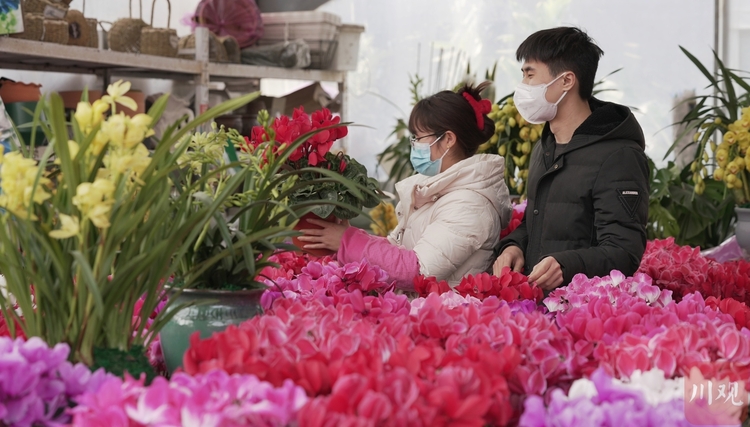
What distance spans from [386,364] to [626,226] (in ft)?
3.40

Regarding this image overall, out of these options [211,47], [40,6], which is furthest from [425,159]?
[211,47]

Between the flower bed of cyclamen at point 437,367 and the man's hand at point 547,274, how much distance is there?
298 mm

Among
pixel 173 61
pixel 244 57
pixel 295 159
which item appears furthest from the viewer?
pixel 244 57

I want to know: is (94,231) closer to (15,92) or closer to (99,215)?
(99,215)

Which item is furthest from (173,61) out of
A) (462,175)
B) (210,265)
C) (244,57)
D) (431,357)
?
(431,357)

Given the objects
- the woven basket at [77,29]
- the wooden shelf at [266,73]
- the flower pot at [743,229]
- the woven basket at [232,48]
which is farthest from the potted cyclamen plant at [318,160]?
the woven basket at [232,48]

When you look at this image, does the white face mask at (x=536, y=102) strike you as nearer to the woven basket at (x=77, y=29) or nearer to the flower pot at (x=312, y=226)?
the flower pot at (x=312, y=226)

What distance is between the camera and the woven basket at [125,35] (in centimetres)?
372

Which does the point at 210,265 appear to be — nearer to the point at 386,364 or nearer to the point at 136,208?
the point at 136,208

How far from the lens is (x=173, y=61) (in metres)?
3.96

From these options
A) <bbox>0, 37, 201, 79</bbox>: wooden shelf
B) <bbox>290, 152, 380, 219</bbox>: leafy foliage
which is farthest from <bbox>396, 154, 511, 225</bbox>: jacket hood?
<bbox>0, 37, 201, 79</bbox>: wooden shelf

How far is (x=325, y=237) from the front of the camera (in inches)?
65.2

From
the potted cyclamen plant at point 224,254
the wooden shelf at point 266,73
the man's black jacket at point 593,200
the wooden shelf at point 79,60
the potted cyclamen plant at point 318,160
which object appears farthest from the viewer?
the wooden shelf at point 266,73

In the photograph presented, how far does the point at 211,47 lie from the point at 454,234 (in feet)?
9.33
